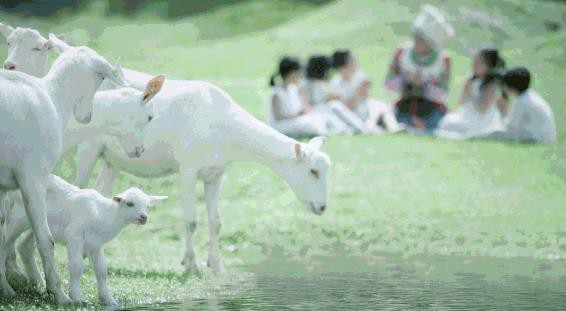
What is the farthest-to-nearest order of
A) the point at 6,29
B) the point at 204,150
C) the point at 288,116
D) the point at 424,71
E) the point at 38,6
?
the point at 38,6 < the point at 424,71 < the point at 288,116 < the point at 204,150 < the point at 6,29

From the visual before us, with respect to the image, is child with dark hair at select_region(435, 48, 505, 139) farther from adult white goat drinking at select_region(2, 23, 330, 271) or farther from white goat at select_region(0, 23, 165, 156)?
white goat at select_region(0, 23, 165, 156)

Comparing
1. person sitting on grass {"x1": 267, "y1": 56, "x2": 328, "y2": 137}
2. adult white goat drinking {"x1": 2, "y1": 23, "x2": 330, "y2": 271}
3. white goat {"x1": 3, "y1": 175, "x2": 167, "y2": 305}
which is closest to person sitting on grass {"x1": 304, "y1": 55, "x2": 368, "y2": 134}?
person sitting on grass {"x1": 267, "y1": 56, "x2": 328, "y2": 137}

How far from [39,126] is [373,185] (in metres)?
8.07

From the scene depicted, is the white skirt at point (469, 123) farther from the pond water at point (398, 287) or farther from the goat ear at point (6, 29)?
the goat ear at point (6, 29)

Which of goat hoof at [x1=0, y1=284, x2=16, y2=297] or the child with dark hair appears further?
the child with dark hair

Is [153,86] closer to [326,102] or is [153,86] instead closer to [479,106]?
[479,106]

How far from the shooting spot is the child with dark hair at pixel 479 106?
20.5 metres

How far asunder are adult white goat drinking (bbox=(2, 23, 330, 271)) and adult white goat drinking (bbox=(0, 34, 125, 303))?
2.39 metres

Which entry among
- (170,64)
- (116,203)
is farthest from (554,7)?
(116,203)

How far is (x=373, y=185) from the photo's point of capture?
16750mm

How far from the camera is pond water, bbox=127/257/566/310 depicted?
1005cm

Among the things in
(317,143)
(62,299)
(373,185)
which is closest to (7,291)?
(62,299)

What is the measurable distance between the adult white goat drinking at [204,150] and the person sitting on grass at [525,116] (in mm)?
8022

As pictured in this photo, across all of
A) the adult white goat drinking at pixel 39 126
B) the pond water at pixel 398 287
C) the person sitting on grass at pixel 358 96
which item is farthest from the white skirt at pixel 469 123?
the adult white goat drinking at pixel 39 126
